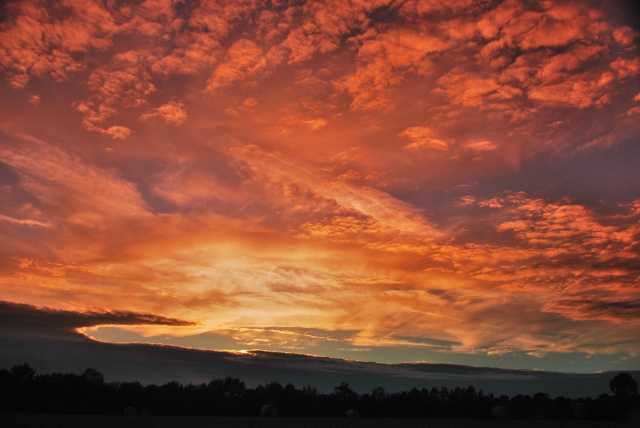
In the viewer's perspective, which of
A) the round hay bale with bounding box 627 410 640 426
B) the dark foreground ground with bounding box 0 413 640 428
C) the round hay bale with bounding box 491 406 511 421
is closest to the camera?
the dark foreground ground with bounding box 0 413 640 428

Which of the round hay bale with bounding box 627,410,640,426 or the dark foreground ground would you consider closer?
the dark foreground ground

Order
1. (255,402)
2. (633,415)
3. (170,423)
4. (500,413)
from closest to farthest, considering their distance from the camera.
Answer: (170,423), (500,413), (633,415), (255,402)

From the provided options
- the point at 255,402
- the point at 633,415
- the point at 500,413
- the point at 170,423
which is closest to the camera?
the point at 170,423

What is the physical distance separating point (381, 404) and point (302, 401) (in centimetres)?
1503

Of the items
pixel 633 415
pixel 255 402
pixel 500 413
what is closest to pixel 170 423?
pixel 500 413

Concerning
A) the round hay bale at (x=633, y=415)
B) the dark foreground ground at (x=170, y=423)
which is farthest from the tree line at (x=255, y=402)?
the dark foreground ground at (x=170, y=423)

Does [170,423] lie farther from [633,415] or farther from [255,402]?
[255,402]

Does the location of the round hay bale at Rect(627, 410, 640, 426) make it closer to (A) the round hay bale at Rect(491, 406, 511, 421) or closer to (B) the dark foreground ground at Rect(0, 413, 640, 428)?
(B) the dark foreground ground at Rect(0, 413, 640, 428)

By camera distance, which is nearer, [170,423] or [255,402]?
[170,423]

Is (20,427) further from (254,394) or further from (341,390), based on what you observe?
(254,394)

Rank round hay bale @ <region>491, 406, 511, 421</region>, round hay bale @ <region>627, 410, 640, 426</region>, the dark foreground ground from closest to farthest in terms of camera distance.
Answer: the dark foreground ground
round hay bale @ <region>491, 406, 511, 421</region>
round hay bale @ <region>627, 410, 640, 426</region>

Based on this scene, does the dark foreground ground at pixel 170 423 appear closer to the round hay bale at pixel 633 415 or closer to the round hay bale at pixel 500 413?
the round hay bale at pixel 500 413

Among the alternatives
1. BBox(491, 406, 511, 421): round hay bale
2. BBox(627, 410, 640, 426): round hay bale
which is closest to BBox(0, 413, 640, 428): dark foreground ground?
BBox(491, 406, 511, 421): round hay bale

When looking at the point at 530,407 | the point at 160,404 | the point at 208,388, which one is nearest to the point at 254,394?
the point at 208,388
